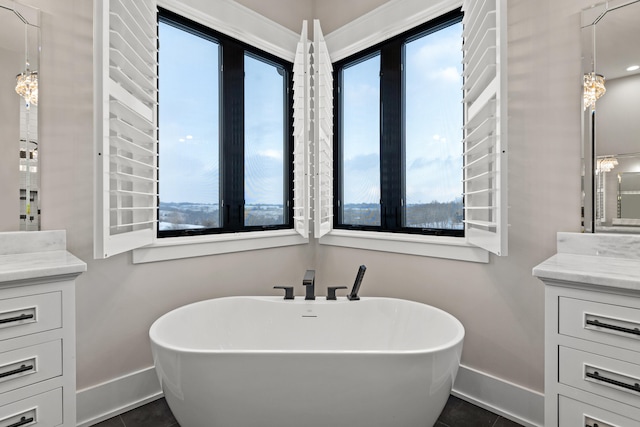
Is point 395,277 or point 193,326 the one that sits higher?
point 395,277

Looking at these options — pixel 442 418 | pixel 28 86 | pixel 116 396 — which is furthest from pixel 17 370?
pixel 442 418

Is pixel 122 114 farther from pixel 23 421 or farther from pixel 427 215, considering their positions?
pixel 427 215

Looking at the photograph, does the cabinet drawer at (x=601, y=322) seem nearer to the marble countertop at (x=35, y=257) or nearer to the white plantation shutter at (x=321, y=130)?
the white plantation shutter at (x=321, y=130)

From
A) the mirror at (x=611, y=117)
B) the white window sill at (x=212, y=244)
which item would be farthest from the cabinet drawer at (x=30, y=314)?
the mirror at (x=611, y=117)

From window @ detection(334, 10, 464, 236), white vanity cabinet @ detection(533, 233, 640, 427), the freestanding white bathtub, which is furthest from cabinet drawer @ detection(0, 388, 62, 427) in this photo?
window @ detection(334, 10, 464, 236)

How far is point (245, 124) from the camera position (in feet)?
7.79

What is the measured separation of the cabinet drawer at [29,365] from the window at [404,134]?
188 cm

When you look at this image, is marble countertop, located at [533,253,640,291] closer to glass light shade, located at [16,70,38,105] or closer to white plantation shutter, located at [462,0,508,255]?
white plantation shutter, located at [462,0,508,255]

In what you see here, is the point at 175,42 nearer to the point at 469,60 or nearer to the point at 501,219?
the point at 469,60

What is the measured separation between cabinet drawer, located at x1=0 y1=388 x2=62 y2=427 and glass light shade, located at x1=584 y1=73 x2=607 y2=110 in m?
2.38

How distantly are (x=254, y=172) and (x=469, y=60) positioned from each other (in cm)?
156

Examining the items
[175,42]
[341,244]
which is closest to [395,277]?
[341,244]

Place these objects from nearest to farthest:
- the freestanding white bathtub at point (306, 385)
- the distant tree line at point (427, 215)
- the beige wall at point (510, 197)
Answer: the freestanding white bathtub at point (306, 385) → the beige wall at point (510, 197) → the distant tree line at point (427, 215)

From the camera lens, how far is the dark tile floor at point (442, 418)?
1608mm
